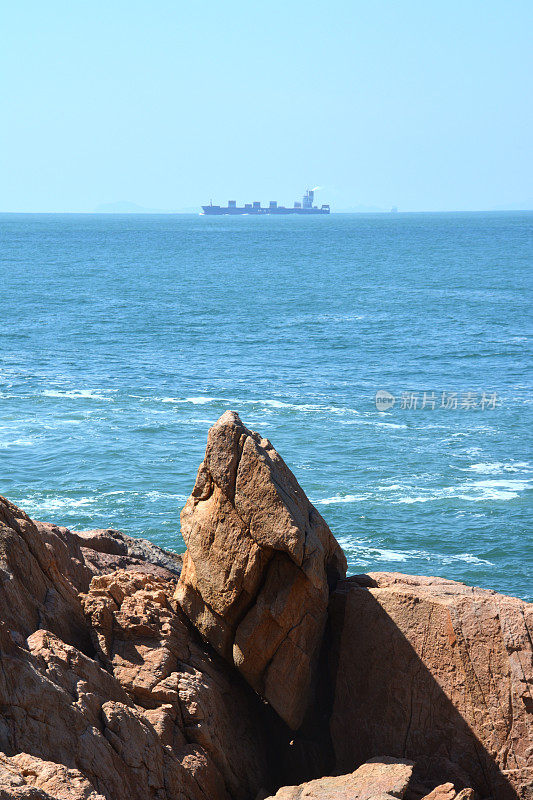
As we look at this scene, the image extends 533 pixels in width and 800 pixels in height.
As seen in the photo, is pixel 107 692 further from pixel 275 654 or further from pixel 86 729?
pixel 275 654

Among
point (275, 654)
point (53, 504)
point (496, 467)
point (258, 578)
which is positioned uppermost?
point (258, 578)

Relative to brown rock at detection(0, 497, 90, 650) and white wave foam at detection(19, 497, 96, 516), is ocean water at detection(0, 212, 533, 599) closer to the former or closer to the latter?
white wave foam at detection(19, 497, 96, 516)

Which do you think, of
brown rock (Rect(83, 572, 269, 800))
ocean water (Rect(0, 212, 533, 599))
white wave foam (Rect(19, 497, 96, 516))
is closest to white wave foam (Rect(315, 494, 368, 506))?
ocean water (Rect(0, 212, 533, 599))

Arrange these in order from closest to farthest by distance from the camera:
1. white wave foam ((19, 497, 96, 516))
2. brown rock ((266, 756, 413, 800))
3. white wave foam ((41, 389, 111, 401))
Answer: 1. brown rock ((266, 756, 413, 800))
2. white wave foam ((19, 497, 96, 516))
3. white wave foam ((41, 389, 111, 401))

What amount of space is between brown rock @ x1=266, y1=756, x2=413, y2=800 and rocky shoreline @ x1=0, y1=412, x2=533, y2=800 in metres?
0.02

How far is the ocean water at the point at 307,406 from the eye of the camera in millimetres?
24188

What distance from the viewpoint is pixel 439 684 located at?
977 cm

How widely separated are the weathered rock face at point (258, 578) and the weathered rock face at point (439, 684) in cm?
56

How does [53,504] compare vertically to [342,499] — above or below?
below

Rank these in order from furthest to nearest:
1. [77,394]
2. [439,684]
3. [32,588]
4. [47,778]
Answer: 1. [77,394]
2. [439,684]
3. [32,588]
4. [47,778]

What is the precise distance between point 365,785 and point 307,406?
28.1 meters

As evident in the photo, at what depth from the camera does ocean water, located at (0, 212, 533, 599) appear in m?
24.2

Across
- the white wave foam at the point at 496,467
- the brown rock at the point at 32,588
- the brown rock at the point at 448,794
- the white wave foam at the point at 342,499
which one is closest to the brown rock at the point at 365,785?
the brown rock at the point at 448,794

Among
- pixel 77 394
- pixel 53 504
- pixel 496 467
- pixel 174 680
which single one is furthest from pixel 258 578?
pixel 77 394
